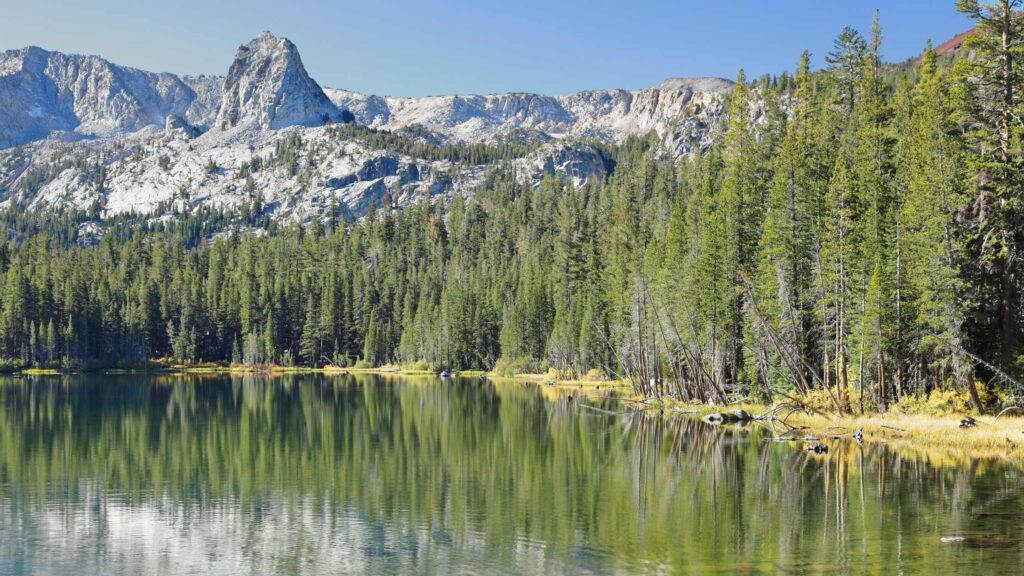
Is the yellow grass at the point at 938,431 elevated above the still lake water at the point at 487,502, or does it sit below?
above

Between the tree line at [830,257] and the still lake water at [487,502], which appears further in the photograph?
the tree line at [830,257]

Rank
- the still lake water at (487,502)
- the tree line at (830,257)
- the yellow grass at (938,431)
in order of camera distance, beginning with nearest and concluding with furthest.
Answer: the still lake water at (487,502) → the yellow grass at (938,431) → the tree line at (830,257)

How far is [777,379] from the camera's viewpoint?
63812 millimetres

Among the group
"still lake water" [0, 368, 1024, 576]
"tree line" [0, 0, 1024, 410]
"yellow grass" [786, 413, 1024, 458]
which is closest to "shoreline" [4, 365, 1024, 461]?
"yellow grass" [786, 413, 1024, 458]

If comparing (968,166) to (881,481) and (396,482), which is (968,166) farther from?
(396,482)

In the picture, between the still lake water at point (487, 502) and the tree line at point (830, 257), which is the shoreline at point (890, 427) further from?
the still lake water at point (487, 502)

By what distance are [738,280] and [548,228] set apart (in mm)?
122921

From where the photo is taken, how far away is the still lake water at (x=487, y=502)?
26.2m

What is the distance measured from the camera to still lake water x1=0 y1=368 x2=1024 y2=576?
26203mm

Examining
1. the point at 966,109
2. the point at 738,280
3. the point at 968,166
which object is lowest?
the point at 738,280

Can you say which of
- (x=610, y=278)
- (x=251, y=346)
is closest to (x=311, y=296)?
(x=251, y=346)

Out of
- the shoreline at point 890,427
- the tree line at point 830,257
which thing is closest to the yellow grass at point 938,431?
the shoreline at point 890,427

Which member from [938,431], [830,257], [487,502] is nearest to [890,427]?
[938,431]

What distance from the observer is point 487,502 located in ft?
116
